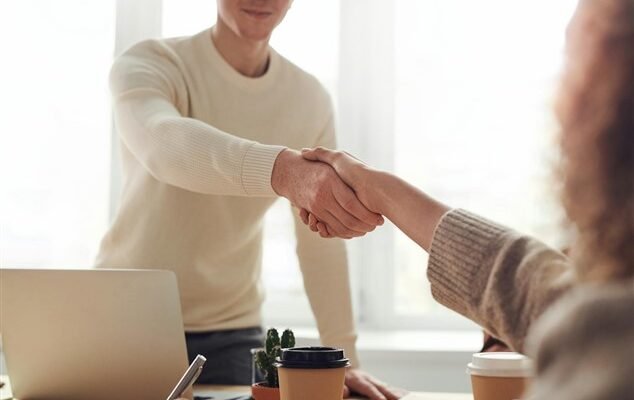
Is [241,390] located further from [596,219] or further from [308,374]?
[596,219]

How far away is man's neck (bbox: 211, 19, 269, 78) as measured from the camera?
7.79ft

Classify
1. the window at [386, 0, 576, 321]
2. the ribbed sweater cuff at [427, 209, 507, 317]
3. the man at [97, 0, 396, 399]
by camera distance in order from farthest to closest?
the window at [386, 0, 576, 321], the man at [97, 0, 396, 399], the ribbed sweater cuff at [427, 209, 507, 317]

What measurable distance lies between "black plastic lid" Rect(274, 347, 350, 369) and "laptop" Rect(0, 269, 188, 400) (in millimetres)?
304

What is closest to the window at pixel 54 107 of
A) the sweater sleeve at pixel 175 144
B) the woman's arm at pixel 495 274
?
the sweater sleeve at pixel 175 144

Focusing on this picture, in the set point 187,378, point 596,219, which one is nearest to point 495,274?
point 596,219

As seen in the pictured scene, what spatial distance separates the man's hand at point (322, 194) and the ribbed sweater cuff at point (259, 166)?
0.01 metres

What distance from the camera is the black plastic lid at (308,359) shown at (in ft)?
4.45

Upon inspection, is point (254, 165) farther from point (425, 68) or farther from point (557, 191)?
point (425, 68)

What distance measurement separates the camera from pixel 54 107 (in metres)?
3.31

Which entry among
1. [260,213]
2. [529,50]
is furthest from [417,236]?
[529,50]

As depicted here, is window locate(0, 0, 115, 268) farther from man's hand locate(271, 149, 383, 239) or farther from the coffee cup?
the coffee cup

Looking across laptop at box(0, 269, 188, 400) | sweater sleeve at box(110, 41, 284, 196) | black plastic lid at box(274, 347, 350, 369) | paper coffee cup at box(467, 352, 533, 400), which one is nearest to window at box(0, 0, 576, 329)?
sweater sleeve at box(110, 41, 284, 196)

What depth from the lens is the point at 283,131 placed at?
2.39 m

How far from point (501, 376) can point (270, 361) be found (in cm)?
38
